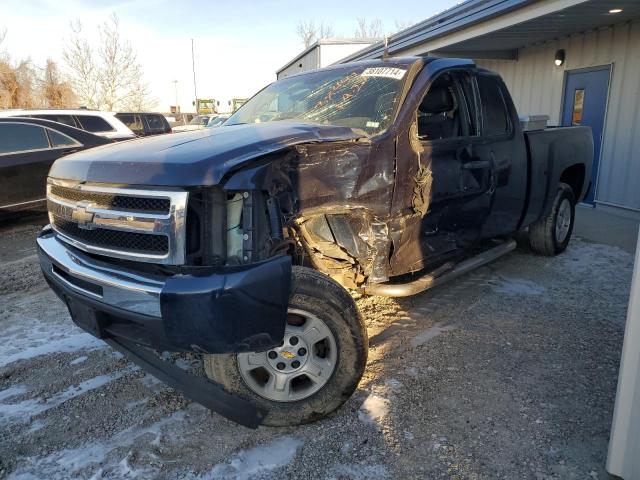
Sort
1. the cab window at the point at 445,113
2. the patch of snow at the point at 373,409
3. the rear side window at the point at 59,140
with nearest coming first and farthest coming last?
the patch of snow at the point at 373,409, the cab window at the point at 445,113, the rear side window at the point at 59,140

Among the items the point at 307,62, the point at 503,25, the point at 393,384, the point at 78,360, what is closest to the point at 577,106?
the point at 503,25

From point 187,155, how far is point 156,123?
458 inches

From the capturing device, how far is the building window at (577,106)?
29.1ft

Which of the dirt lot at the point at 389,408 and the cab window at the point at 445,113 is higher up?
the cab window at the point at 445,113

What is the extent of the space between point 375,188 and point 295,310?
1.02m

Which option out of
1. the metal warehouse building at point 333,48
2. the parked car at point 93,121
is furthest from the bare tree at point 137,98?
the parked car at point 93,121

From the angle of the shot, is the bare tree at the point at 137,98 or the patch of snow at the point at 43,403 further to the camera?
the bare tree at the point at 137,98

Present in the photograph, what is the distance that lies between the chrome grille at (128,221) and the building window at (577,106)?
29.0 ft

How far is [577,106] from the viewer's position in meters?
8.99

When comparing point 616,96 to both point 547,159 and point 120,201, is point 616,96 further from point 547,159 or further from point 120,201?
point 120,201

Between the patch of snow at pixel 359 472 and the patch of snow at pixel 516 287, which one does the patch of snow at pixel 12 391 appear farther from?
the patch of snow at pixel 516 287

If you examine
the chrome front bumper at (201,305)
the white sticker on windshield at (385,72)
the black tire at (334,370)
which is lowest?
the black tire at (334,370)

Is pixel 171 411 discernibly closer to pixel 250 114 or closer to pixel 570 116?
pixel 250 114

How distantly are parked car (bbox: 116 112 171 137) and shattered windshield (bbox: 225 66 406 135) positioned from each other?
881 cm
